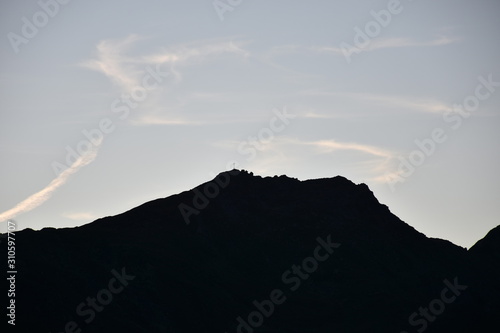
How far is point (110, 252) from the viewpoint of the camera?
130 meters

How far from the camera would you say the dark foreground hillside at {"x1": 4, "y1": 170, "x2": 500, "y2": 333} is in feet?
393

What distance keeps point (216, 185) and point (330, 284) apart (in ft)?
97.9

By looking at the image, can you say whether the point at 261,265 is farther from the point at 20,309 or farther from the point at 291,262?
the point at 20,309
